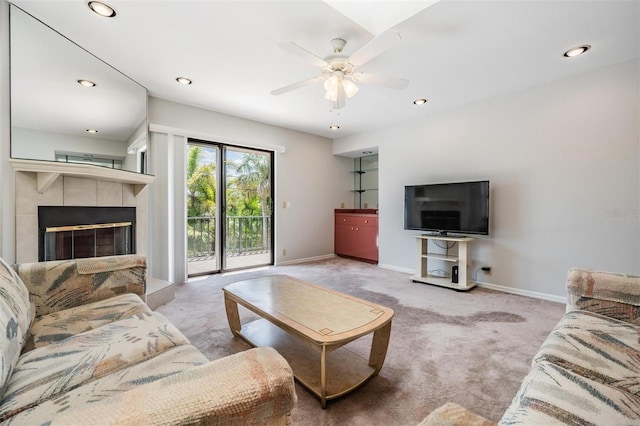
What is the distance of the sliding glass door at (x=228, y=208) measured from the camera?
3955 millimetres

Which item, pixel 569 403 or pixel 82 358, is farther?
pixel 82 358

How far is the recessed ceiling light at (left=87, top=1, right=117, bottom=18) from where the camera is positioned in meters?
1.78

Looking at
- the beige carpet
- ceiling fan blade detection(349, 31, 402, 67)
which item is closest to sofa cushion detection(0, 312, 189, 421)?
the beige carpet

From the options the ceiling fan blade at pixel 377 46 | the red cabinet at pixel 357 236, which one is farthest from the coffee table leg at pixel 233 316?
the red cabinet at pixel 357 236

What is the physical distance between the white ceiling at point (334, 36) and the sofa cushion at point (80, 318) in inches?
75.6

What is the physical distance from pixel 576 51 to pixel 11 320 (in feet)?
13.0

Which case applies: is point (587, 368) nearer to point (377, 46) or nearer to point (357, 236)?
point (377, 46)

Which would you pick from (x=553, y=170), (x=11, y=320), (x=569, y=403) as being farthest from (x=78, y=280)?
(x=553, y=170)

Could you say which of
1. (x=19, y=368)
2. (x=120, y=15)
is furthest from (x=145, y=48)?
(x=19, y=368)

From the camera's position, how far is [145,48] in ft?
7.52

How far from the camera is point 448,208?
11.4ft

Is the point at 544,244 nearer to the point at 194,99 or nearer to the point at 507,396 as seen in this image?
the point at 507,396

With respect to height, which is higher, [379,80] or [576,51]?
[576,51]

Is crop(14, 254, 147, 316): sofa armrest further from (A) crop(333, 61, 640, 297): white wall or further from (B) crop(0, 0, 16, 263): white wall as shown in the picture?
(A) crop(333, 61, 640, 297): white wall
